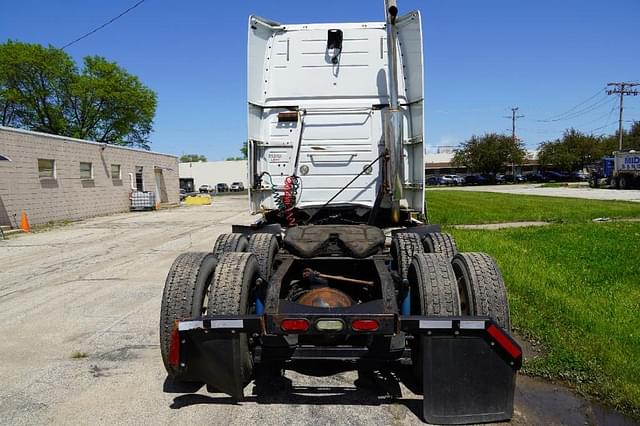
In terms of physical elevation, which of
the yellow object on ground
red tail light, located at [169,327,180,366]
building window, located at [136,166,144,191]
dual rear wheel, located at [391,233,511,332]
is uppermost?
building window, located at [136,166,144,191]

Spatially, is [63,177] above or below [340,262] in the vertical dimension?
above

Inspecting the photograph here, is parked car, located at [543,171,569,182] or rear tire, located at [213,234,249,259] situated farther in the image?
parked car, located at [543,171,569,182]

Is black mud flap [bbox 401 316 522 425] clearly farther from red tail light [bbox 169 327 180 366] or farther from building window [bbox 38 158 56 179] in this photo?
building window [bbox 38 158 56 179]

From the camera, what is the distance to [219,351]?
11.0 ft

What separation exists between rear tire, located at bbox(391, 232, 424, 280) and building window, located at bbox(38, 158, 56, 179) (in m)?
18.6

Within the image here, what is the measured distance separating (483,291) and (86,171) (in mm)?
23560

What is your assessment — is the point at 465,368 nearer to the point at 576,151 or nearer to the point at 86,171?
the point at 86,171

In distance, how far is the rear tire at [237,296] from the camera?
11.2ft

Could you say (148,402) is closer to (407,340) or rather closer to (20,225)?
(407,340)

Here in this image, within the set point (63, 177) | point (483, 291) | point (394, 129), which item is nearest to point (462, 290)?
point (483, 291)

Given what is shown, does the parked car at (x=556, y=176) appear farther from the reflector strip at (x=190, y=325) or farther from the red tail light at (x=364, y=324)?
the reflector strip at (x=190, y=325)

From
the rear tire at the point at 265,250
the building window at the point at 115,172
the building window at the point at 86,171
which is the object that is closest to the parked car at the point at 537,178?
the building window at the point at 115,172

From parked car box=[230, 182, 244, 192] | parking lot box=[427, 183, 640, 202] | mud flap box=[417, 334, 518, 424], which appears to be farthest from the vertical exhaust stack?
parked car box=[230, 182, 244, 192]

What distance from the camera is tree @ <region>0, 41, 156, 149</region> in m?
48.0
